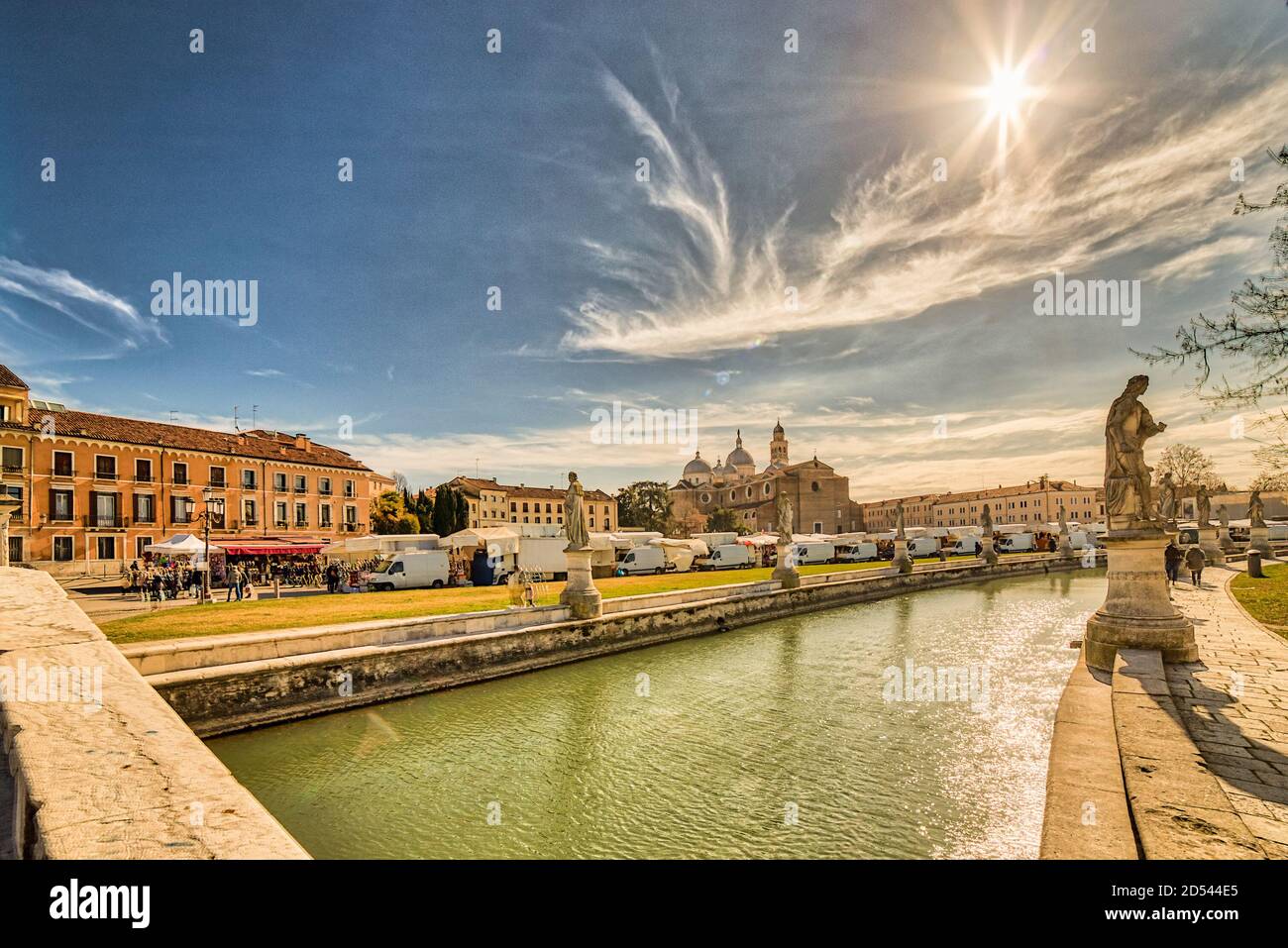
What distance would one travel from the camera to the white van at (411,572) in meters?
24.3

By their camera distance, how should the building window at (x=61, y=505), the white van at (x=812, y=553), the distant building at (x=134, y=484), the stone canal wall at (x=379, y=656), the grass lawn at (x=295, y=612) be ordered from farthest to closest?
the white van at (x=812, y=553) < the building window at (x=61, y=505) < the distant building at (x=134, y=484) < the grass lawn at (x=295, y=612) < the stone canal wall at (x=379, y=656)

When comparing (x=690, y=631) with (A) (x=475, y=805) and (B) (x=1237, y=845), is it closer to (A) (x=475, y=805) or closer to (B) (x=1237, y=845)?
(A) (x=475, y=805)

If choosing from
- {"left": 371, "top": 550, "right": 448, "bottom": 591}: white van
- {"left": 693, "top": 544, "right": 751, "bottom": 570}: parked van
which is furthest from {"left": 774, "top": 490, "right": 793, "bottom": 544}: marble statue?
{"left": 371, "top": 550, "right": 448, "bottom": 591}: white van

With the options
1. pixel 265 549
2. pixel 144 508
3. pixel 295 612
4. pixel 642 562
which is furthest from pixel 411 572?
pixel 144 508

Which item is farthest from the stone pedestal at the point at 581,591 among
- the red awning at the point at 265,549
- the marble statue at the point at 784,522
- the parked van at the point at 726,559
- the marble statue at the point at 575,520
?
the parked van at the point at 726,559

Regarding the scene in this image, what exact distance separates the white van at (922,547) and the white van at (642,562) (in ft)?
84.7

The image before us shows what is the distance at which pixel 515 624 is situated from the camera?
593 inches

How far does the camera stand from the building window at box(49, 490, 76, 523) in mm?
30906

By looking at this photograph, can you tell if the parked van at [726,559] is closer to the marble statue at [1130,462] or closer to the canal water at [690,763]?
the canal water at [690,763]

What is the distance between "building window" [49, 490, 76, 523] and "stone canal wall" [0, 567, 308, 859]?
34724 millimetres

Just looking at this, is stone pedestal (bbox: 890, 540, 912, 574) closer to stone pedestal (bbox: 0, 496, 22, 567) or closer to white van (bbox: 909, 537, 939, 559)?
white van (bbox: 909, 537, 939, 559)

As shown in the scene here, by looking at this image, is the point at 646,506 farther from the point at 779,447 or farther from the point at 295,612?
the point at 295,612
